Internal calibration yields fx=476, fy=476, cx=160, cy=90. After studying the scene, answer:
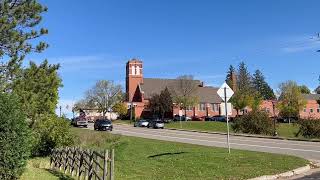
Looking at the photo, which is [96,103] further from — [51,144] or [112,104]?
[51,144]

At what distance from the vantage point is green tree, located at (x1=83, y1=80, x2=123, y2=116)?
122 m

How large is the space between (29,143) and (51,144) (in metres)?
12.8

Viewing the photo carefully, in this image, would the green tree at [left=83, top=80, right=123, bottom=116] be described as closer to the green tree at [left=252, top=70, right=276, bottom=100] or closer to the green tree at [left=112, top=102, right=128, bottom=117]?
the green tree at [left=112, top=102, right=128, bottom=117]

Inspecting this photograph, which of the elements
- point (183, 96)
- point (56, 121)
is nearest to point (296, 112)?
point (183, 96)

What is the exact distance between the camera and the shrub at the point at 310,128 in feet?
136

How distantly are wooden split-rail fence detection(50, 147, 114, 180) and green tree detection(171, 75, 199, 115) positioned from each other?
81.5 metres

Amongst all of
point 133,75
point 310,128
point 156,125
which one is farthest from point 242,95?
point 310,128

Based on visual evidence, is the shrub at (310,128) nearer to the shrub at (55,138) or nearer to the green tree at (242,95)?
the shrub at (55,138)

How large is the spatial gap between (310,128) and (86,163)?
30.8 metres

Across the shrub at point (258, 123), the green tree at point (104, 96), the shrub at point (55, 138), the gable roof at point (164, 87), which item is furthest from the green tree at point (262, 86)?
the shrub at point (55, 138)

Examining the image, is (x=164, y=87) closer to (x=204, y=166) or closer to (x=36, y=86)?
(x=36, y=86)

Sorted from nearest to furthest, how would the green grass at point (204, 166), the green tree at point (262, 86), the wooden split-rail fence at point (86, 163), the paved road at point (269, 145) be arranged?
the wooden split-rail fence at point (86, 163), the green grass at point (204, 166), the paved road at point (269, 145), the green tree at point (262, 86)

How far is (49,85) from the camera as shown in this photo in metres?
20.8

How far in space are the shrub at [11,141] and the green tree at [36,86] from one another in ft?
14.7
